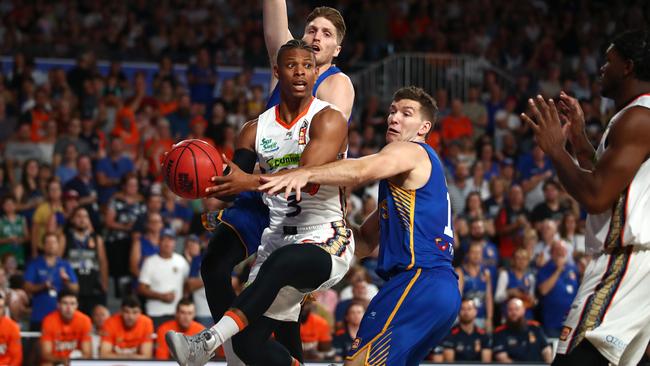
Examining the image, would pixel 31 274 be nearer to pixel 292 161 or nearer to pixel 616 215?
pixel 292 161

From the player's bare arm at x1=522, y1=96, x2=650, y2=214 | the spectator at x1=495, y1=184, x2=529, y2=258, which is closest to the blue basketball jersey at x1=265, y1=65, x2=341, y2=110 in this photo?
the player's bare arm at x1=522, y1=96, x2=650, y2=214

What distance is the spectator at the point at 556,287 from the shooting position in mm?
11180

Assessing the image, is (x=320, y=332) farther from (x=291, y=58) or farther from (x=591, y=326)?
(x=591, y=326)

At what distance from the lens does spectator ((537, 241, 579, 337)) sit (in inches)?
440

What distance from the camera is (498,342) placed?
10.3m

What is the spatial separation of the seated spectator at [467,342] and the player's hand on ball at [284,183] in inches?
225

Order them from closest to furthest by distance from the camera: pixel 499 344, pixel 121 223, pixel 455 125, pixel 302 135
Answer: pixel 302 135 < pixel 499 344 < pixel 121 223 < pixel 455 125

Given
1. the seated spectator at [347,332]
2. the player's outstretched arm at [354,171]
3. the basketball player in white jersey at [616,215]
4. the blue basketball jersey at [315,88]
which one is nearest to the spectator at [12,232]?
the seated spectator at [347,332]

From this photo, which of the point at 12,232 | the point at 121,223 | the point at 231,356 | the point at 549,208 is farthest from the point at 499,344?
the point at 12,232

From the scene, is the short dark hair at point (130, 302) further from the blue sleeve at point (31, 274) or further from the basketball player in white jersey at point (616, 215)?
the basketball player in white jersey at point (616, 215)

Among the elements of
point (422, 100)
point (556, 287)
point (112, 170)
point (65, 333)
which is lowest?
point (65, 333)

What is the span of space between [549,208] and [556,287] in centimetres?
172

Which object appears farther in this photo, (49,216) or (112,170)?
(112,170)

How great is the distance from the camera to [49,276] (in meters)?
10.7
